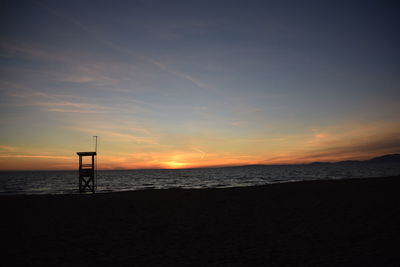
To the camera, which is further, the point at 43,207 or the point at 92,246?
the point at 43,207

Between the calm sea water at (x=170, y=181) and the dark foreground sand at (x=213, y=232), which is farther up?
the dark foreground sand at (x=213, y=232)

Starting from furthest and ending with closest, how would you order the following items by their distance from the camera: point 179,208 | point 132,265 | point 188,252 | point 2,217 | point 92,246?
point 179,208, point 2,217, point 92,246, point 188,252, point 132,265

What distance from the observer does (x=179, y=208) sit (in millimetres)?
14297

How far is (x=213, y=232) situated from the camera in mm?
9609

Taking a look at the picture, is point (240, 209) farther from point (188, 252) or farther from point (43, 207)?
point (43, 207)

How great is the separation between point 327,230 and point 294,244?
210cm

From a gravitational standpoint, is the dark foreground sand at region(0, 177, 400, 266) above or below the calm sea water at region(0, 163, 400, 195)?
above

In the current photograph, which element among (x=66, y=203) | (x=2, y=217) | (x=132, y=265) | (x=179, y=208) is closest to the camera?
(x=132, y=265)

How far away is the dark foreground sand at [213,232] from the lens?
6950 millimetres

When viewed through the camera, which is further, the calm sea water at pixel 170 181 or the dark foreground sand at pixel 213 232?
the calm sea water at pixel 170 181

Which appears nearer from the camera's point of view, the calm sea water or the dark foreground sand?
the dark foreground sand

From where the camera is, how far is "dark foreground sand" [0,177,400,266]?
22.8ft

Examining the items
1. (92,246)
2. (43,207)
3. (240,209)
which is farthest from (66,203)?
(240,209)

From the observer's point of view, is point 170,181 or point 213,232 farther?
point 170,181
